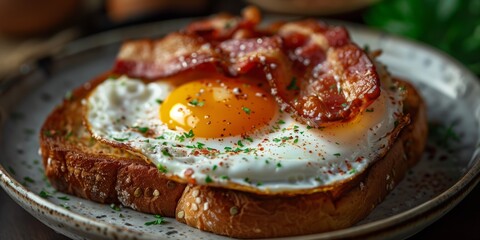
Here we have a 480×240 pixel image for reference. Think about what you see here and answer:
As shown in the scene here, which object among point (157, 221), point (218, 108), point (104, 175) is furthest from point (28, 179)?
point (218, 108)

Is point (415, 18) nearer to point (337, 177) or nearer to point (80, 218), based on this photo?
point (337, 177)

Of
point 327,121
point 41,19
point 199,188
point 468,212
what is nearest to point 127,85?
point 199,188

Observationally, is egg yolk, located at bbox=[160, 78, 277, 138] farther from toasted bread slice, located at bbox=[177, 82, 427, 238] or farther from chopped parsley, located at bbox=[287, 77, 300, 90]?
toasted bread slice, located at bbox=[177, 82, 427, 238]

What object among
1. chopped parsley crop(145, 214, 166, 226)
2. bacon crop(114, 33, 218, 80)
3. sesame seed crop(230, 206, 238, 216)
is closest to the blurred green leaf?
bacon crop(114, 33, 218, 80)

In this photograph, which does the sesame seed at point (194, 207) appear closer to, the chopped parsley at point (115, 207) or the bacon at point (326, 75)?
the chopped parsley at point (115, 207)

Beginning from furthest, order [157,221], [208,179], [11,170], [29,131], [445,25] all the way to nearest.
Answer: [445,25] → [29,131] → [11,170] → [157,221] → [208,179]

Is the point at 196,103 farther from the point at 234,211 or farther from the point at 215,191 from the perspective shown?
the point at 234,211
